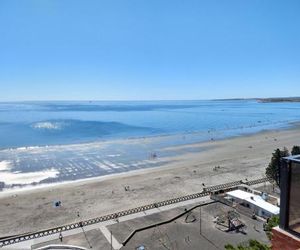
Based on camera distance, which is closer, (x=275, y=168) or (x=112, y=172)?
(x=275, y=168)

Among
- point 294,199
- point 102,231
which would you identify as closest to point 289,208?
point 294,199

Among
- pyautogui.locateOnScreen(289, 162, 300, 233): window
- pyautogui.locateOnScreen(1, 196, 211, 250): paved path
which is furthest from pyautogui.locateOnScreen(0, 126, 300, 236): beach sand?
pyautogui.locateOnScreen(289, 162, 300, 233): window

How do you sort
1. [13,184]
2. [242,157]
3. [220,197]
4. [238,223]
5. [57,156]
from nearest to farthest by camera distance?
[238,223], [220,197], [13,184], [242,157], [57,156]

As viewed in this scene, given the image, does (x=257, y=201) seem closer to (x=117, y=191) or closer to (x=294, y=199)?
(x=117, y=191)

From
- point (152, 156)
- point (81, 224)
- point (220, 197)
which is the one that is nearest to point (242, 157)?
point (152, 156)

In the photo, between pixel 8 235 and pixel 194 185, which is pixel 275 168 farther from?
pixel 8 235

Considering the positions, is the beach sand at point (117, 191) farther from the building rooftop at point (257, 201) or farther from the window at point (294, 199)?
the window at point (294, 199)
